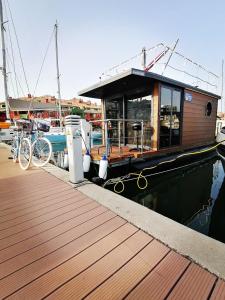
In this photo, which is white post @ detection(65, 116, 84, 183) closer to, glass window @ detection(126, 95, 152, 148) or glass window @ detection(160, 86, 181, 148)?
glass window @ detection(126, 95, 152, 148)

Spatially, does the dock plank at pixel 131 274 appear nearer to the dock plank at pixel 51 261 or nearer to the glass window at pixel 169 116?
the dock plank at pixel 51 261

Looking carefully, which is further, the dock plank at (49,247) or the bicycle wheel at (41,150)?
the bicycle wheel at (41,150)

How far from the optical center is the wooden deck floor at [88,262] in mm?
1151

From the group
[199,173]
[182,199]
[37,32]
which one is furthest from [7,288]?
[37,32]

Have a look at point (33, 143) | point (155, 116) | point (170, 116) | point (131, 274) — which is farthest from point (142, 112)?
point (131, 274)

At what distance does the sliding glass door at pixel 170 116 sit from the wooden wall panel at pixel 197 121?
1.36ft

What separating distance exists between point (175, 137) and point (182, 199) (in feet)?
8.24

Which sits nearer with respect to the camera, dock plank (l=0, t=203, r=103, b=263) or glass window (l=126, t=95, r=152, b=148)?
dock plank (l=0, t=203, r=103, b=263)

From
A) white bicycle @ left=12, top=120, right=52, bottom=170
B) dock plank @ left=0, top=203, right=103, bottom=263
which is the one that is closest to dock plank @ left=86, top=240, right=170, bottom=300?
dock plank @ left=0, top=203, right=103, bottom=263

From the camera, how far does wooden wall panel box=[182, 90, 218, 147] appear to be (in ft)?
21.4

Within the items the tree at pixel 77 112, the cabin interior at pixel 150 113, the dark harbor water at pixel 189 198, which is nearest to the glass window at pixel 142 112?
the cabin interior at pixel 150 113

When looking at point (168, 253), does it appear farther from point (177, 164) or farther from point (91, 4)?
point (91, 4)

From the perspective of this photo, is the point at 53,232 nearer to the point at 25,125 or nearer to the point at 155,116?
the point at 25,125

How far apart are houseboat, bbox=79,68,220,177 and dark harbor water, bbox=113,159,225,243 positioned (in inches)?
32.3
